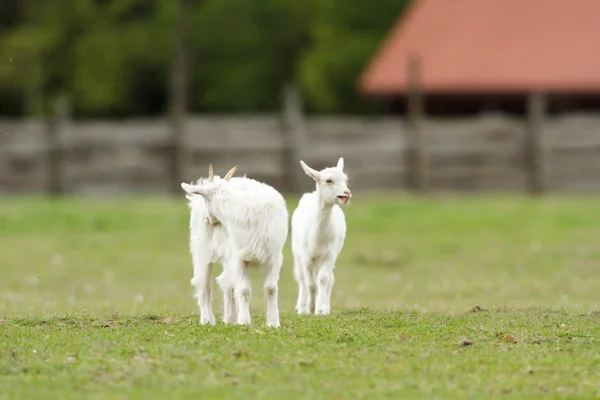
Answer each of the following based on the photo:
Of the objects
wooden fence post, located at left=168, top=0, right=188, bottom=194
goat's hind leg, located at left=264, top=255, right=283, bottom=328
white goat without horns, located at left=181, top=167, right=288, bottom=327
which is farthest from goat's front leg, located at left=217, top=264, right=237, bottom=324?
wooden fence post, located at left=168, top=0, right=188, bottom=194

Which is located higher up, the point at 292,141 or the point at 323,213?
the point at 292,141

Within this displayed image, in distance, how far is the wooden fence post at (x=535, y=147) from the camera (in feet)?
103

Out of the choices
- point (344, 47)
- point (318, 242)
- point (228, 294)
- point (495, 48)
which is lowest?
point (228, 294)

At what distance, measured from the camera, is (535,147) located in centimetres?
3183

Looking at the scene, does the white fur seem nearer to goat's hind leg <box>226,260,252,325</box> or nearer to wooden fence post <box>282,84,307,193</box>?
goat's hind leg <box>226,260,252,325</box>

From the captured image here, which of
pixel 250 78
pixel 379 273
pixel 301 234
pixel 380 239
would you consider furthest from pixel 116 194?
pixel 301 234

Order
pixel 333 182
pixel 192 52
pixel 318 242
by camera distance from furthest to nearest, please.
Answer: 1. pixel 192 52
2. pixel 318 242
3. pixel 333 182

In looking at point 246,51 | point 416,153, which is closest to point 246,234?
point 416,153

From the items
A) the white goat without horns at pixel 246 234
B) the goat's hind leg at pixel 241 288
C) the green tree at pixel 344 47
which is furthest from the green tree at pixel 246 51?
the goat's hind leg at pixel 241 288

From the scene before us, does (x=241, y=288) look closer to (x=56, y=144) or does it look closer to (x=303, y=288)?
(x=303, y=288)

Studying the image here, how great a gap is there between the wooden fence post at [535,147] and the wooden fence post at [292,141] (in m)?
5.52

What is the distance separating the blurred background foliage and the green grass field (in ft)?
44.9

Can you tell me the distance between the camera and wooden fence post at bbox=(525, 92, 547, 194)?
1241 inches

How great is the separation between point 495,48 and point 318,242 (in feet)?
77.8
